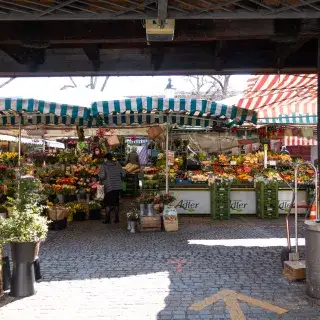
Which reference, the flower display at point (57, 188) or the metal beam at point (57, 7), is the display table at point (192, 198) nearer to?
the flower display at point (57, 188)

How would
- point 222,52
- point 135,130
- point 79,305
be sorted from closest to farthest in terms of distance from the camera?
point 79,305 → point 222,52 → point 135,130

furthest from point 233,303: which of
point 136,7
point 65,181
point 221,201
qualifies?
point 65,181

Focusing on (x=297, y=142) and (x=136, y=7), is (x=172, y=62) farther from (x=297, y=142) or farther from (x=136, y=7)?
(x=297, y=142)

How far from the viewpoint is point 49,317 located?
4.50 m

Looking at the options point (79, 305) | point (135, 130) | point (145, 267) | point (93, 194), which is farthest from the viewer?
point (135, 130)

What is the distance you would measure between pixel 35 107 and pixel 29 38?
92.4 inches

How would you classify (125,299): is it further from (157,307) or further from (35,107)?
(35,107)

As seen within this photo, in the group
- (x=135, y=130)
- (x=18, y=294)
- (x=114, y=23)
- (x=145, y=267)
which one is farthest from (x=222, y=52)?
(x=135, y=130)

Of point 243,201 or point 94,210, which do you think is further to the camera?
point 243,201

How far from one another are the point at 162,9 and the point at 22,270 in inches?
133

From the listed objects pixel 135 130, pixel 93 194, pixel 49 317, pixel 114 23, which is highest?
pixel 114 23

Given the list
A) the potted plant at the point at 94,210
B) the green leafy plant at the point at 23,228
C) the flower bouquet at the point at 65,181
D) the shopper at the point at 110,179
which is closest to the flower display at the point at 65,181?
the flower bouquet at the point at 65,181

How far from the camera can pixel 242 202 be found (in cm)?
1170

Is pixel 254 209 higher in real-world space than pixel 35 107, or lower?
lower
